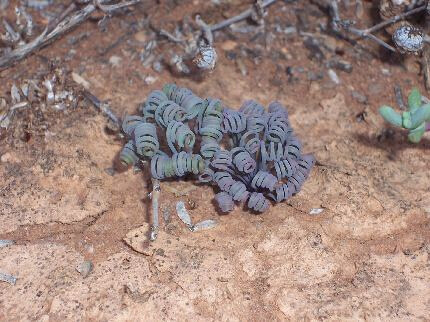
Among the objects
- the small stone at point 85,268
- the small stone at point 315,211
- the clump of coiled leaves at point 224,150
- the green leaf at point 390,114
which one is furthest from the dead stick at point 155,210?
the green leaf at point 390,114

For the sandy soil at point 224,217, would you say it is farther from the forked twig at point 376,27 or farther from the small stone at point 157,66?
the forked twig at point 376,27

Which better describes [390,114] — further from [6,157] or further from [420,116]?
[6,157]

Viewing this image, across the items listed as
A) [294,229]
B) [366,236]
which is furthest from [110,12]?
[366,236]

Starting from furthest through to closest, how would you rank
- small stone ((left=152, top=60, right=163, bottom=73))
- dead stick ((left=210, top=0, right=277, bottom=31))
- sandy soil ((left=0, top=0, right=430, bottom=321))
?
dead stick ((left=210, top=0, right=277, bottom=31)) → small stone ((left=152, top=60, right=163, bottom=73)) → sandy soil ((left=0, top=0, right=430, bottom=321))

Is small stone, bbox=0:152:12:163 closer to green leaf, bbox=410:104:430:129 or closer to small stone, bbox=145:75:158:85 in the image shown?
small stone, bbox=145:75:158:85

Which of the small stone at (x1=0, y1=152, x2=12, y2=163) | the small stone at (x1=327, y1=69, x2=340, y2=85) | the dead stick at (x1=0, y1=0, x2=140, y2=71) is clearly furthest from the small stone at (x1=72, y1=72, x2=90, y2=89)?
the small stone at (x1=327, y1=69, x2=340, y2=85)

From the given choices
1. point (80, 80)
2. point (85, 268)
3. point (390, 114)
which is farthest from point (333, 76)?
point (85, 268)

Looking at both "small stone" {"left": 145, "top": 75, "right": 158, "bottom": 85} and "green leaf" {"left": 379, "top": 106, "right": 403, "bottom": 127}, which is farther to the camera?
"small stone" {"left": 145, "top": 75, "right": 158, "bottom": 85}
